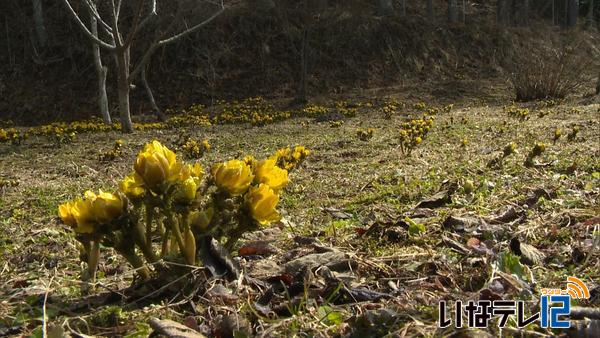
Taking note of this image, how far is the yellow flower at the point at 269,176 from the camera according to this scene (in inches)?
73.2

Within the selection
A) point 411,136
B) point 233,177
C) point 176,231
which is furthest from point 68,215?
point 411,136

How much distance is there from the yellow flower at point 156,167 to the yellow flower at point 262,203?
0.83 feet

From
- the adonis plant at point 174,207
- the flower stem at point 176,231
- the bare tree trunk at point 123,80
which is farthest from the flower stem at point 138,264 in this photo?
the bare tree trunk at point 123,80

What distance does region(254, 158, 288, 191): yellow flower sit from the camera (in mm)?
1858

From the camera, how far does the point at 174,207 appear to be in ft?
5.63

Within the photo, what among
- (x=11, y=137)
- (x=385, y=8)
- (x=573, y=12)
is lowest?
(x=11, y=137)

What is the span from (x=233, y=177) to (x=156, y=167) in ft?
0.83

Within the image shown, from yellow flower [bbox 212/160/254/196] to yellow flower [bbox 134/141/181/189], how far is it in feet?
0.47

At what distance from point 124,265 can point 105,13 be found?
21.2 m

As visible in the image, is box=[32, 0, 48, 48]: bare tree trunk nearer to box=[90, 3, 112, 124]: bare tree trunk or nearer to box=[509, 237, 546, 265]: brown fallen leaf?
box=[90, 3, 112, 124]: bare tree trunk

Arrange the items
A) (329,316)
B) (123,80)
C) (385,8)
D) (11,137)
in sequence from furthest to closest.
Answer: (385,8)
(123,80)
(11,137)
(329,316)

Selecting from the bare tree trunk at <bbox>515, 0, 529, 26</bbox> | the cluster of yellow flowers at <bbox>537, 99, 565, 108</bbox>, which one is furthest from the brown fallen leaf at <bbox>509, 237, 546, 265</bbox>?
the bare tree trunk at <bbox>515, 0, 529, 26</bbox>

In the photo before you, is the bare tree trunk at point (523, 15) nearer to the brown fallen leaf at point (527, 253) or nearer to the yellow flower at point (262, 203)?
the brown fallen leaf at point (527, 253)

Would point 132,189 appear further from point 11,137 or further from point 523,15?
point 523,15
